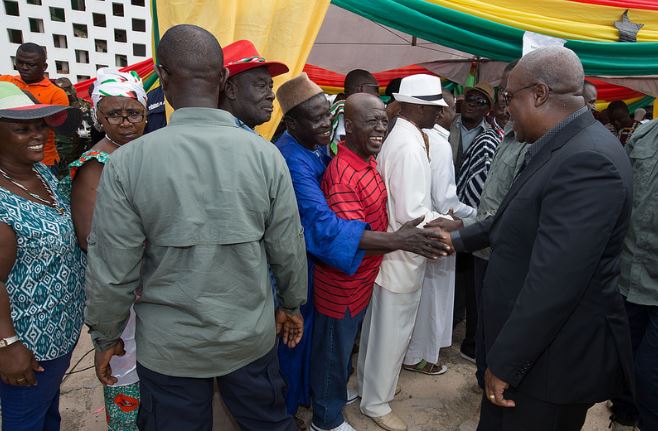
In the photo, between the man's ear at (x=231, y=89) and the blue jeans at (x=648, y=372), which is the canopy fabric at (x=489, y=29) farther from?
the blue jeans at (x=648, y=372)

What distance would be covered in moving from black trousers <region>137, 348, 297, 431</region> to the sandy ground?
892 millimetres

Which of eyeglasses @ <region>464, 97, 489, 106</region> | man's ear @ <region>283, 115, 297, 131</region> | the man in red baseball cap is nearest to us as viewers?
the man in red baseball cap

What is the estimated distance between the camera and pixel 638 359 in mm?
2131

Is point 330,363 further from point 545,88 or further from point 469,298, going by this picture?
point 545,88

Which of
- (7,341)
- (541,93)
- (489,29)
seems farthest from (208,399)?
(489,29)

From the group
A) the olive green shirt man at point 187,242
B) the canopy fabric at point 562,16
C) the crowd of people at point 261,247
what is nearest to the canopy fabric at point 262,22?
the crowd of people at point 261,247

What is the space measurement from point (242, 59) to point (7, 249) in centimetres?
120

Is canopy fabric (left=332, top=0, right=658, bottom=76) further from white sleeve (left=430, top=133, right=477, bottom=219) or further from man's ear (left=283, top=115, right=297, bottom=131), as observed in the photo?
man's ear (left=283, top=115, right=297, bottom=131)

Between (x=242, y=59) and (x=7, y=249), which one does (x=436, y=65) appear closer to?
(x=242, y=59)

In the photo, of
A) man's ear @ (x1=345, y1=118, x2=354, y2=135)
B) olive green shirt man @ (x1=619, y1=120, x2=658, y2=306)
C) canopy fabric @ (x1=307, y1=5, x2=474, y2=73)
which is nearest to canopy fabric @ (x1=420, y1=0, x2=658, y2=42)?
olive green shirt man @ (x1=619, y1=120, x2=658, y2=306)

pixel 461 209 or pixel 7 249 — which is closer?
pixel 7 249

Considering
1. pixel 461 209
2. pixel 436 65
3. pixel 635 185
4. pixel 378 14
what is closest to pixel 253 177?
pixel 461 209

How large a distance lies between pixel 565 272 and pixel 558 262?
0.04 metres

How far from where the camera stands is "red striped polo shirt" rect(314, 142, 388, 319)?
83.7 inches
